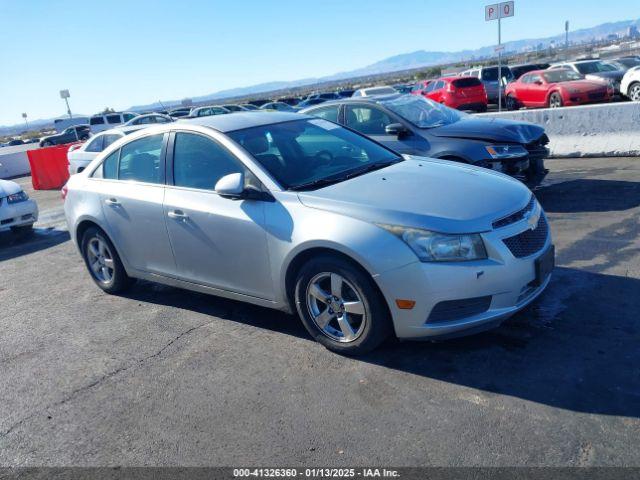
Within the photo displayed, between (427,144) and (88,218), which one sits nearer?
(88,218)

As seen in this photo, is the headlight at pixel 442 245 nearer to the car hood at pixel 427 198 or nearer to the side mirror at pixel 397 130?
the car hood at pixel 427 198

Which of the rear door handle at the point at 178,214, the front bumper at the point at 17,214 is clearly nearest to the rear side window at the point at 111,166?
the rear door handle at the point at 178,214

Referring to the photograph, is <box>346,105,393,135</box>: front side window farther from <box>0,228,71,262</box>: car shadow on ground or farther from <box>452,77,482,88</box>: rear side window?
<box>452,77,482,88</box>: rear side window

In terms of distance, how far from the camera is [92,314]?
5.56 meters

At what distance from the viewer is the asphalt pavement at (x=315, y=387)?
307 centimetres

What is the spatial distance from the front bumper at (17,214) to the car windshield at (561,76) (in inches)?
656

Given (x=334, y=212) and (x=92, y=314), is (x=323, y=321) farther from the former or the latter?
(x=92, y=314)

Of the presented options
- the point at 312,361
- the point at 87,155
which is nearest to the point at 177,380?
the point at 312,361

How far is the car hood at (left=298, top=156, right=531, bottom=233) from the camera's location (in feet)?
12.3

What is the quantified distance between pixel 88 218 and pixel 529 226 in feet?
13.5

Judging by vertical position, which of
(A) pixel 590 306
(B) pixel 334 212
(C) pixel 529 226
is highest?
(B) pixel 334 212

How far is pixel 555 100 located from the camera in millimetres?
18875

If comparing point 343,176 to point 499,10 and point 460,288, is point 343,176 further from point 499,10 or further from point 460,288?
point 499,10

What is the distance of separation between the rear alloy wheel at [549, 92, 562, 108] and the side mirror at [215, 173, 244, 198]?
1687cm
